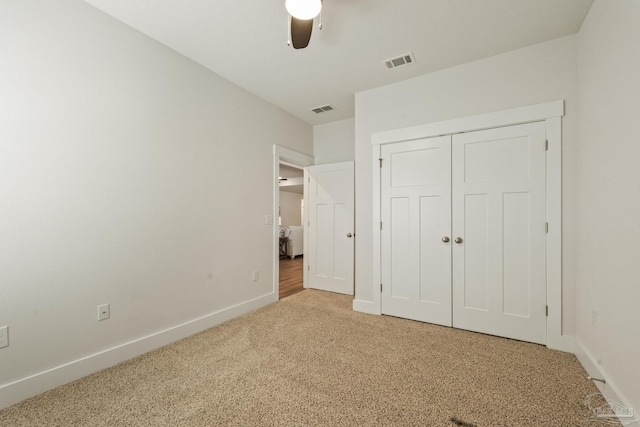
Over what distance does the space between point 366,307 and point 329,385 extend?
4.94 feet

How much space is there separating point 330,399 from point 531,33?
325 centimetres

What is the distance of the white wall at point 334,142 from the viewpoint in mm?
4145

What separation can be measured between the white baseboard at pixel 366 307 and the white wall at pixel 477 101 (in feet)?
0.14

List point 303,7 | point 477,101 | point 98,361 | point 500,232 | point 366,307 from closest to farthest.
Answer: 1. point 303,7
2. point 98,361
3. point 500,232
4. point 477,101
5. point 366,307

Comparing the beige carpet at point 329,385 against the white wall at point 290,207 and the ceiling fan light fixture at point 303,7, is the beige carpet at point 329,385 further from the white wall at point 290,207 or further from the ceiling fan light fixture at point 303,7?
the white wall at point 290,207

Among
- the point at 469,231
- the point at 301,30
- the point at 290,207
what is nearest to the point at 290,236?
the point at 290,207

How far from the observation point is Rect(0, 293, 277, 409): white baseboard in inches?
63.6

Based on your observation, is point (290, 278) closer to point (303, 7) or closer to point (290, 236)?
point (290, 236)

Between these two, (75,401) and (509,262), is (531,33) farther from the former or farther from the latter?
(75,401)

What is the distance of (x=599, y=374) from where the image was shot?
5.67ft

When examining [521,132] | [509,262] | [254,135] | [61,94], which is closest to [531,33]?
[521,132]

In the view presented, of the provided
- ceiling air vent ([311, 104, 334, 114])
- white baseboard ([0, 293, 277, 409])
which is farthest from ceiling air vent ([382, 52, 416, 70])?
white baseboard ([0, 293, 277, 409])

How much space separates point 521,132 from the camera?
2.43 meters

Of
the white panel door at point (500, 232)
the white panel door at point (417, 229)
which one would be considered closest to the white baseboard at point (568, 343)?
the white panel door at point (500, 232)
